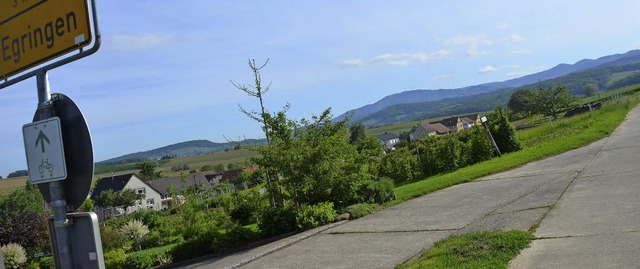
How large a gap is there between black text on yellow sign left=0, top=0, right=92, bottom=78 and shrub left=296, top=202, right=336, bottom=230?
8.78m

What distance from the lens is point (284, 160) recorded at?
11.6 m

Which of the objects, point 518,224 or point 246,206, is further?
point 246,206

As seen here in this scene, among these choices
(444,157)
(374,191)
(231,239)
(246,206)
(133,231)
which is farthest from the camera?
(444,157)

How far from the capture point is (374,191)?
13.3m

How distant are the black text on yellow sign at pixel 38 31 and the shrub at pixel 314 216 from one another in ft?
28.8

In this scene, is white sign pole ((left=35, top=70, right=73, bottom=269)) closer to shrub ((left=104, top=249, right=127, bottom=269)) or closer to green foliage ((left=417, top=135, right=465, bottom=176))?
shrub ((left=104, top=249, right=127, bottom=269))

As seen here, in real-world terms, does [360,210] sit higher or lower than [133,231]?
higher

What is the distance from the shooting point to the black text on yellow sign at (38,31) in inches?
107

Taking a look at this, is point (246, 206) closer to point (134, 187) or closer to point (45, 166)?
point (45, 166)

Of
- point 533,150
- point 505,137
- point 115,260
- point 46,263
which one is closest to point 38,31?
point 115,260

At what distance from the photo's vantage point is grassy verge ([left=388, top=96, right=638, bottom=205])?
15.0 m

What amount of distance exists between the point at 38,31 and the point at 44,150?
31.8 inches

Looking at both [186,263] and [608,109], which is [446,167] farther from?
[608,109]

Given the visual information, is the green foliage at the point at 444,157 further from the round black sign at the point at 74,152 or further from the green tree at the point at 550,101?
the green tree at the point at 550,101
